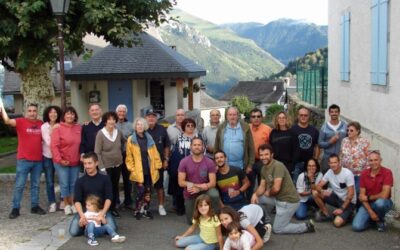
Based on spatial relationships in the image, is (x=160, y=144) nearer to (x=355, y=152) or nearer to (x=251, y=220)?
(x=251, y=220)

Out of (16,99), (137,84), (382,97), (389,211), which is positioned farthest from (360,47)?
(16,99)

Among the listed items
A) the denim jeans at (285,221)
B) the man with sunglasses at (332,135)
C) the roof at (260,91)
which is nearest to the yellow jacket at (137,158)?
the denim jeans at (285,221)

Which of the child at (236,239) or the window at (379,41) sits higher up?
the window at (379,41)

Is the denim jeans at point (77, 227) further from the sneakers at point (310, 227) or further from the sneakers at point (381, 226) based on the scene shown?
the sneakers at point (381, 226)

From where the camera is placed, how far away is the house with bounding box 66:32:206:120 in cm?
2161

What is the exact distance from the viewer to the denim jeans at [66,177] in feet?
26.6

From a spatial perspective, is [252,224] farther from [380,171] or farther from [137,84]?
[137,84]

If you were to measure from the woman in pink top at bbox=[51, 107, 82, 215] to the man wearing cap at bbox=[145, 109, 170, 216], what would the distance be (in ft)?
3.60

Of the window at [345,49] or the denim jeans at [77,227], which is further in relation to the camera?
the window at [345,49]

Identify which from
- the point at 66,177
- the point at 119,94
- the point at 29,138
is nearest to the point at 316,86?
the point at 119,94

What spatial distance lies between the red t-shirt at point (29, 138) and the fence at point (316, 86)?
431 inches

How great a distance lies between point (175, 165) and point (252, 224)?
2.16 m

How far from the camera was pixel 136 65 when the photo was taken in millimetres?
21969

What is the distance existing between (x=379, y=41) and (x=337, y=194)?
121 inches
